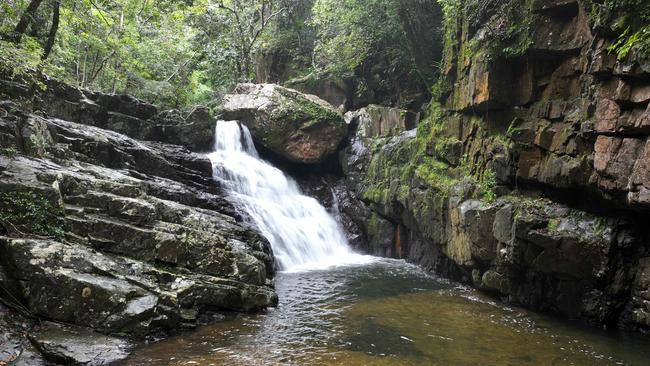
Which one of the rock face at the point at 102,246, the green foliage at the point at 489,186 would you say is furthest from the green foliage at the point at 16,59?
the green foliage at the point at 489,186

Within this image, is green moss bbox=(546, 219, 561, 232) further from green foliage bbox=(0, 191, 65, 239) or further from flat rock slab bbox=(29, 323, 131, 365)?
green foliage bbox=(0, 191, 65, 239)

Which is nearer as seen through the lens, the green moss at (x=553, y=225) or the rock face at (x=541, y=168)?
the rock face at (x=541, y=168)

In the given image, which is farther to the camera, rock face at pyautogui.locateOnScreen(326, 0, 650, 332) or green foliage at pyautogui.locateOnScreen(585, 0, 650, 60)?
rock face at pyautogui.locateOnScreen(326, 0, 650, 332)

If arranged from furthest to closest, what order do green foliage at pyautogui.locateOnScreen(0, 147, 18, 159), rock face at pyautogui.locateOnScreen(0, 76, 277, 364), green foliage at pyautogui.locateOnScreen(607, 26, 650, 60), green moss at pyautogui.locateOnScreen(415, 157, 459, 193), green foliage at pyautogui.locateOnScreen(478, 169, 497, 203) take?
green moss at pyautogui.locateOnScreen(415, 157, 459, 193) < green foliage at pyautogui.locateOnScreen(478, 169, 497, 203) < green foliage at pyautogui.locateOnScreen(0, 147, 18, 159) < green foliage at pyautogui.locateOnScreen(607, 26, 650, 60) < rock face at pyautogui.locateOnScreen(0, 76, 277, 364)

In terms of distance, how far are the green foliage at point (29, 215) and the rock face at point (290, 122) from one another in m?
11.0

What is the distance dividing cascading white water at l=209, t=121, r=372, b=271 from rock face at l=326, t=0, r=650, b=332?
137 inches

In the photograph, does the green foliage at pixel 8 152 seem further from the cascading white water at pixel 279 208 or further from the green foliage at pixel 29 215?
the cascading white water at pixel 279 208

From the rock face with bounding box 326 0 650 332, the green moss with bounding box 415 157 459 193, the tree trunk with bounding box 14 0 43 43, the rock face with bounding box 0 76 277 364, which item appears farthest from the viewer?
the green moss with bounding box 415 157 459 193

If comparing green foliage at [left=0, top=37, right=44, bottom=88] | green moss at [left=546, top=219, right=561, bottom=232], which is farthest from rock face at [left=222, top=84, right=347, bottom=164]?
green moss at [left=546, top=219, right=561, bottom=232]

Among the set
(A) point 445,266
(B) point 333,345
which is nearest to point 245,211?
(A) point 445,266

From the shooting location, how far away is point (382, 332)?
24.9 ft

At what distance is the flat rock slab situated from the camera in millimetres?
5543

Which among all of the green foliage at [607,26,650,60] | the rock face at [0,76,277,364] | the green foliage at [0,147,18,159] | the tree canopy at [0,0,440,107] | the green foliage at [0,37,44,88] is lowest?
the rock face at [0,76,277,364]

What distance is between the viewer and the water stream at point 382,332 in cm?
638
